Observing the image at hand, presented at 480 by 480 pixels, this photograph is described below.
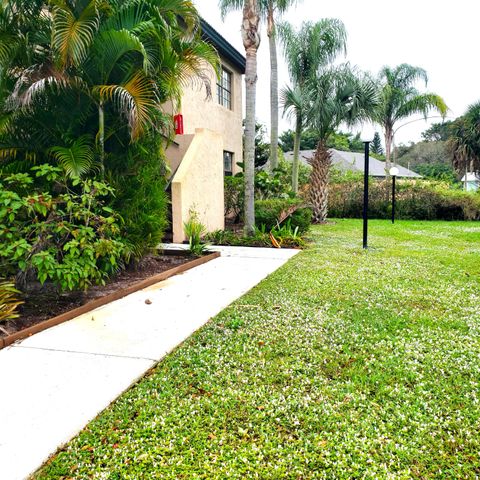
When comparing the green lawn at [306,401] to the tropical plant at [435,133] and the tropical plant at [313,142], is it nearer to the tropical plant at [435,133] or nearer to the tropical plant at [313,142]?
the tropical plant at [313,142]

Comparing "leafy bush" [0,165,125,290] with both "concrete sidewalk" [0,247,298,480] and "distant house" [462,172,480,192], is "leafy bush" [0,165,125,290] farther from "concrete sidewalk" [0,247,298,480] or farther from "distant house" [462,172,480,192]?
"distant house" [462,172,480,192]

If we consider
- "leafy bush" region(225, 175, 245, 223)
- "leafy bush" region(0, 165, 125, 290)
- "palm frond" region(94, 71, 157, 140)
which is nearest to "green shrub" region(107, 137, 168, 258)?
"palm frond" region(94, 71, 157, 140)

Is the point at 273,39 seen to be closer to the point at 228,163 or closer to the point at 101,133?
the point at 228,163

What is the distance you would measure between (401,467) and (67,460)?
1746mm

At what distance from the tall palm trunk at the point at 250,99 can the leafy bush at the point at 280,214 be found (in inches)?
23.8

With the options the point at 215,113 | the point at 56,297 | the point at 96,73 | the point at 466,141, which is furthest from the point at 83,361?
the point at 466,141

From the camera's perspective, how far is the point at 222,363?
11.0 ft

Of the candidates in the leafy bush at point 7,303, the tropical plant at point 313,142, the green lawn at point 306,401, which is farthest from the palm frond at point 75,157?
the tropical plant at point 313,142

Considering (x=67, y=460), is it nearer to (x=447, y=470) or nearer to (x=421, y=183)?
(x=447, y=470)

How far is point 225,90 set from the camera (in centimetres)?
1591

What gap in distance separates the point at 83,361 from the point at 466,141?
119 ft

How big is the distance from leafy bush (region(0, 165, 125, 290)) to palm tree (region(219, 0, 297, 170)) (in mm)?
12902

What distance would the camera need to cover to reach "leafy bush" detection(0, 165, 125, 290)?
420 centimetres

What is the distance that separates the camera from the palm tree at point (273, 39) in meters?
Answer: 17.3
